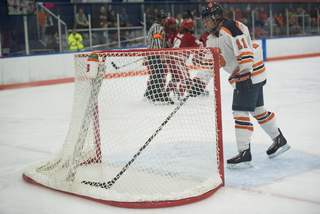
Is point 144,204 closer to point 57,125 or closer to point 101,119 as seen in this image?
point 101,119

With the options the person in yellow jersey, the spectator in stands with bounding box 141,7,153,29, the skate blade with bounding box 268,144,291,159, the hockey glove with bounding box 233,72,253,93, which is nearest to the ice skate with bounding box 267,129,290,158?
the skate blade with bounding box 268,144,291,159

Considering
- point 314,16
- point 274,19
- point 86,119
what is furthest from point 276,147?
point 314,16

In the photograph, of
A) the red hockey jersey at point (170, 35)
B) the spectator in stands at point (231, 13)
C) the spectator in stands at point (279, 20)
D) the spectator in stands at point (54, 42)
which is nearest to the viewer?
the red hockey jersey at point (170, 35)

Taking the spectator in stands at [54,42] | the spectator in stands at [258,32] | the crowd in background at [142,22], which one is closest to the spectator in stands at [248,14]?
the crowd in background at [142,22]

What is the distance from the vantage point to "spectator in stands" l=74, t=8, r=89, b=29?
336 inches

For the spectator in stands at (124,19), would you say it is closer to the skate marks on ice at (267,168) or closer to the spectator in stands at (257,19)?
the spectator in stands at (257,19)

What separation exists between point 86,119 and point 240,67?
993mm

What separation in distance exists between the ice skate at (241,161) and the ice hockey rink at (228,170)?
47 mm

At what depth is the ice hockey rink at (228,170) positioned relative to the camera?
1.90m

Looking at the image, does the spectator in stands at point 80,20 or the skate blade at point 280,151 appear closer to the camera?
the skate blade at point 280,151

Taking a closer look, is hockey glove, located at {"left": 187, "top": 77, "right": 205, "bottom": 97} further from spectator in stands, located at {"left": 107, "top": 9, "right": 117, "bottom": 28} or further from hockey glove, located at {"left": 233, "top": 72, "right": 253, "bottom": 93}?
spectator in stands, located at {"left": 107, "top": 9, "right": 117, "bottom": 28}

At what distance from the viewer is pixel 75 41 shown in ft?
27.7

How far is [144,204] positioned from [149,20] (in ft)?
26.5

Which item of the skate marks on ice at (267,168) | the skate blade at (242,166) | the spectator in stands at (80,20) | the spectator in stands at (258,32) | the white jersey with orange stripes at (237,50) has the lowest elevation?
the skate marks on ice at (267,168)
